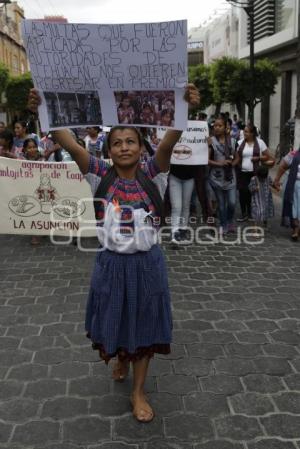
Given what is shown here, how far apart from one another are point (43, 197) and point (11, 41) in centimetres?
5121

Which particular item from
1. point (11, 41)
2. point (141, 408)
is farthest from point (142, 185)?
point (11, 41)

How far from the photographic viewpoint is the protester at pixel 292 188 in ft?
24.4

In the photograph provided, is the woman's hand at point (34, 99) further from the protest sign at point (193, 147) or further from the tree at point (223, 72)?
the tree at point (223, 72)

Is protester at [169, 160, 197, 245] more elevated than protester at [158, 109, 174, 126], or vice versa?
protester at [158, 109, 174, 126]

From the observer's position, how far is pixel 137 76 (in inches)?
117

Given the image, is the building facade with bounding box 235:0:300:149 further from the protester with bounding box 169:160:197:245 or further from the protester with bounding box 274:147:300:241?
the protester with bounding box 169:160:197:245

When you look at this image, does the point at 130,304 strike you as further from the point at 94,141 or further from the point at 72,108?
the point at 94,141

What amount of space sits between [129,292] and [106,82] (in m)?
1.23

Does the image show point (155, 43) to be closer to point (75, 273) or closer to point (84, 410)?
point (84, 410)

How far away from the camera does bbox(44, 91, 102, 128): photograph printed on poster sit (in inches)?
120

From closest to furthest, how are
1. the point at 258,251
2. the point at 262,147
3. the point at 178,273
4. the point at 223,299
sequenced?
the point at 223,299 → the point at 178,273 → the point at 258,251 → the point at 262,147

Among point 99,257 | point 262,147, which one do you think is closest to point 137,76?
point 99,257

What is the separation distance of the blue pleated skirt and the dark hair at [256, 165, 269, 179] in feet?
17.2

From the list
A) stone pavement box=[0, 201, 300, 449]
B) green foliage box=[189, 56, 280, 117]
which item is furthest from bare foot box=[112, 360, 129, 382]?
green foliage box=[189, 56, 280, 117]
